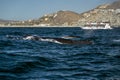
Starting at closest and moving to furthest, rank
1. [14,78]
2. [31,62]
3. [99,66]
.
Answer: [14,78], [99,66], [31,62]

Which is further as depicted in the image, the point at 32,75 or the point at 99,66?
the point at 99,66

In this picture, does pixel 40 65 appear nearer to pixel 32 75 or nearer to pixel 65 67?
pixel 65 67

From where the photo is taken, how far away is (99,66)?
28.4m

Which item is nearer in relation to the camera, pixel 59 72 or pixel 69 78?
pixel 69 78

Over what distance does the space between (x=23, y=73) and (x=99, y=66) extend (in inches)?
265

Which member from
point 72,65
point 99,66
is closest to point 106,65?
point 99,66

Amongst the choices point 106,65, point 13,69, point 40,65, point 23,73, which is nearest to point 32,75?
point 23,73

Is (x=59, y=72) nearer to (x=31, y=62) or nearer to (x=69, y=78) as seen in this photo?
(x=69, y=78)

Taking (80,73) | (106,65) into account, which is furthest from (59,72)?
(106,65)

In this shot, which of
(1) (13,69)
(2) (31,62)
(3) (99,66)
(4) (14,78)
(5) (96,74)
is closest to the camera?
(4) (14,78)

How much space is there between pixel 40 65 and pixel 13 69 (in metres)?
3.40

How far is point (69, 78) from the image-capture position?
22.5m

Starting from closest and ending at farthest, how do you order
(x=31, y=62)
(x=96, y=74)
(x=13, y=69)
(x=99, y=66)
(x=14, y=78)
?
(x=14, y=78) < (x=96, y=74) < (x=13, y=69) < (x=99, y=66) < (x=31, y=62)

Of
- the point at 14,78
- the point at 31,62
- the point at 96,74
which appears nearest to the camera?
the point at 14,78
